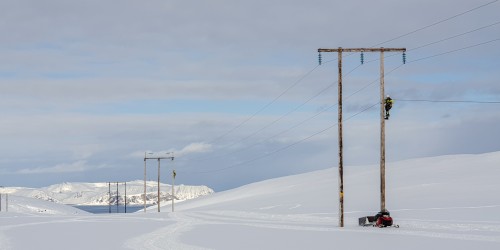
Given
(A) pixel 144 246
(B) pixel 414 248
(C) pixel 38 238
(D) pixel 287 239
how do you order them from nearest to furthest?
(B) pixel 414 248
(A) pixel 144 246
(D) pixel 287 239
(C) pixel 38 238

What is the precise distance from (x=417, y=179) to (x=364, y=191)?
6.65 metres

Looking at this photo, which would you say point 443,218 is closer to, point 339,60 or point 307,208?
point 339,60

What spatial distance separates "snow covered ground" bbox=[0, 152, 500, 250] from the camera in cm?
3353

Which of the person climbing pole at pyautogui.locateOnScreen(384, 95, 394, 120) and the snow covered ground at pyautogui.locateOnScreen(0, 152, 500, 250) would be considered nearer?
the snow covered ground at pyautogui.locateOnScreen(0, 152, 500, 250)

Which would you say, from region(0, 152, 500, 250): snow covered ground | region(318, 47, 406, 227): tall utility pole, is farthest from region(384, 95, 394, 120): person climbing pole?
region(0, 152, 500, 250): snow covered ground

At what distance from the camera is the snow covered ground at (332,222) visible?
33531mm

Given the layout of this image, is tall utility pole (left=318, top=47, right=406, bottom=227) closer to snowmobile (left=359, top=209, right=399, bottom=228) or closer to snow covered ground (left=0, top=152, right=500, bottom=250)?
snowmobile (left=359, top=209, right=399, bottom=228)

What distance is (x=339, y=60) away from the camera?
161 ft

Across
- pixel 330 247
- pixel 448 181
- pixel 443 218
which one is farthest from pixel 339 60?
pixel 448 181

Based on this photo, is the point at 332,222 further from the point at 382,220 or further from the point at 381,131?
the point at 381,131

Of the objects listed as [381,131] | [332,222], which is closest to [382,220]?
[381,131]

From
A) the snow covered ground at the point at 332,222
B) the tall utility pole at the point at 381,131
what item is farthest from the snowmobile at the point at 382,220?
the snow covered ground at the point at 332,222

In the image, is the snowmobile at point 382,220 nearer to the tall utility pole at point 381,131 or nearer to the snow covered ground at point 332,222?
the tall utility pole at point 381,131

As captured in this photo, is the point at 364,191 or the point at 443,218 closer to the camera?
the point at 443,218
